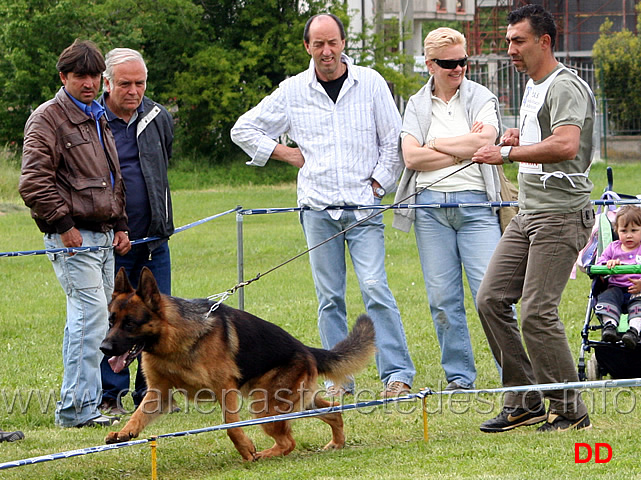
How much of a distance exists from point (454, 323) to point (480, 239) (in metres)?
0.65

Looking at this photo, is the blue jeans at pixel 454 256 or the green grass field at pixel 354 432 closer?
the green grass field at pixel 354 432

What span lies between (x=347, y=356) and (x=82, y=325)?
175 cm

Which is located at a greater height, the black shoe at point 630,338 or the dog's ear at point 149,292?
the dog's ear at point 149,292

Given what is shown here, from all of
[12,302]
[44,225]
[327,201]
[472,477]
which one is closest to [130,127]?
[44,225]

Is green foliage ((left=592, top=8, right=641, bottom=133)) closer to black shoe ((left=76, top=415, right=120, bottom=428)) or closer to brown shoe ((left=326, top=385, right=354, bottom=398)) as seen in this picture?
brown shoe ((left=326, top=385, right=354, bottom=398))

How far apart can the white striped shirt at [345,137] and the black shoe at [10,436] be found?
252 centimetres

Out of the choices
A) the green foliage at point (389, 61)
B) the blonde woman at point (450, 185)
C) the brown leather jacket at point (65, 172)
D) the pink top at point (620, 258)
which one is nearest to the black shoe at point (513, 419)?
the blonde woman at point (450, 185)

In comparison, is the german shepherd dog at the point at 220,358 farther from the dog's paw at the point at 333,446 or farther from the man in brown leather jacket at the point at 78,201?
the man in brown leather jacket at the point at 78,201

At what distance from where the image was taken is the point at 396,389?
6.68 meters

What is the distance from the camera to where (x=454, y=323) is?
268 inches

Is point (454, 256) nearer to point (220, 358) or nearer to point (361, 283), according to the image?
point (361, 283)

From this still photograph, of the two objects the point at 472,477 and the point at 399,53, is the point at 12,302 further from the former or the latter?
the point at 399,53

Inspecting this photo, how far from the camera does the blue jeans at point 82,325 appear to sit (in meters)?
6.01

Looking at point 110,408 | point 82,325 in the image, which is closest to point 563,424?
point 82,325
